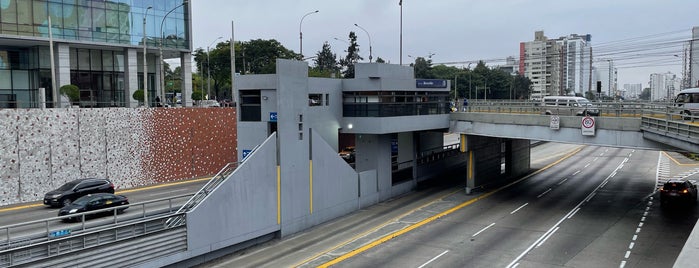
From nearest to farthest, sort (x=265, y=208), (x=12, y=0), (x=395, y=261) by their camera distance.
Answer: (x=395, y=261), (x=265, y=208), (x=12, y=0)

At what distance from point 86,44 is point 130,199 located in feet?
67.7

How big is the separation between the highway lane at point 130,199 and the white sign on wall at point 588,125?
24659 millimetres

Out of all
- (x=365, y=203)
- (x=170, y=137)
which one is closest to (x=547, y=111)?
(x=365, y=203)

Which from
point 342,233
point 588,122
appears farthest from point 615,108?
point 342,233

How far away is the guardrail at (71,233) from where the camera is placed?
745 inches

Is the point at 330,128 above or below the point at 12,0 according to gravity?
below

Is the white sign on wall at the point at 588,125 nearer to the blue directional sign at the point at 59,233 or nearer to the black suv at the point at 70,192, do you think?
the blue directional sign at the point at 59,233

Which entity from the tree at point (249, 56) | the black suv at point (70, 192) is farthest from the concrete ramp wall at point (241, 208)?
the tree at point (249, 56)

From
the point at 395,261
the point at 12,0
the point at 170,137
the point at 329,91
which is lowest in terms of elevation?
the point at 395,261

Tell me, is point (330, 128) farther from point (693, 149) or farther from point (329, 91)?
point (693, 149)

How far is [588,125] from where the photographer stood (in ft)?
105

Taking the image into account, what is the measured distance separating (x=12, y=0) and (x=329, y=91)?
27185 mm

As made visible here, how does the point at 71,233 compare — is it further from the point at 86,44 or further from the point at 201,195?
the point at 86,44

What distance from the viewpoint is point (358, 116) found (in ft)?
124
